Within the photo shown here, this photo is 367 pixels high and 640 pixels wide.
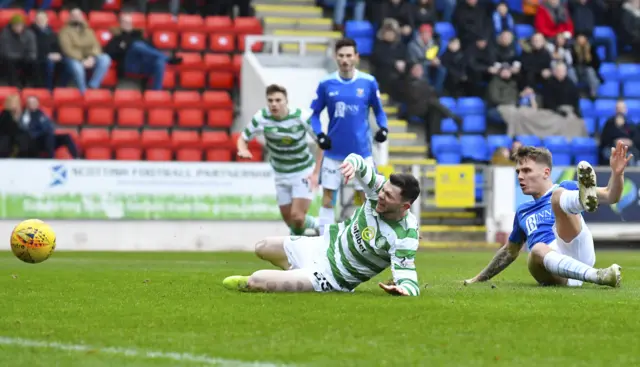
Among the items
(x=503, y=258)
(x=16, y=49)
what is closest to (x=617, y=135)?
(x=16, y=49)

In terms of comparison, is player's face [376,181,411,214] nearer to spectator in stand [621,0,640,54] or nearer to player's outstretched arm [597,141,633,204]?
player's outstretched arm [597,141,633,204]

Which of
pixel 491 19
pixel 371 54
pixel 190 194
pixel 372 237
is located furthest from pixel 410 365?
pixel 491 19

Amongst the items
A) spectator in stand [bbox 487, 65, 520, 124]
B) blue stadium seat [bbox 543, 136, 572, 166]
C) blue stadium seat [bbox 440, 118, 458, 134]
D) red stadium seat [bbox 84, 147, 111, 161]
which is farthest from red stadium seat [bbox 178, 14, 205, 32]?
blue stadium seat [bbox 543, 136, 572, 166]

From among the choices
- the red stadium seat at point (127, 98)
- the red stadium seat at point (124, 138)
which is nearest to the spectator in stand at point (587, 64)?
the red stadium seat at point (127, 98)

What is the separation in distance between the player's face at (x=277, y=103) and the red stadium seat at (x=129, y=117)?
29.9ft

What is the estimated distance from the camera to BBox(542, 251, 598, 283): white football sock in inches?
357

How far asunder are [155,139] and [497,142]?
6.94 metres

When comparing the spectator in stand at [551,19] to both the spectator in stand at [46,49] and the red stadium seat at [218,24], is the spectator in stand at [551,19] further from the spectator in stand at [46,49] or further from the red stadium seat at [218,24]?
the spectator in stand at [46,49]

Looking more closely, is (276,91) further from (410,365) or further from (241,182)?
(410,365)

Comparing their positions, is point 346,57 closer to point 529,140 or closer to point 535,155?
point 535,155

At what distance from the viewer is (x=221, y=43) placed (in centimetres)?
2444

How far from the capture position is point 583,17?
26438mm

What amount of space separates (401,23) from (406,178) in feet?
57.1

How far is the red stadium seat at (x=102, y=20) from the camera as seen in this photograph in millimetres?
23859
